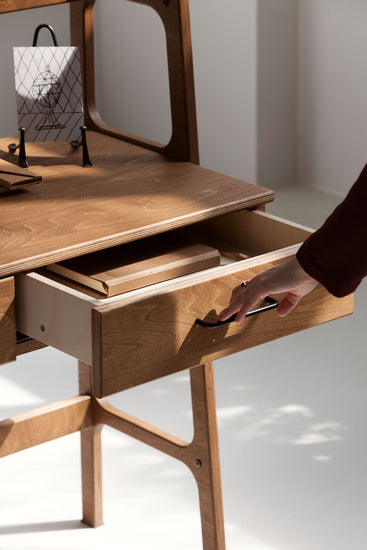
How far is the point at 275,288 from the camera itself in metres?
1.44

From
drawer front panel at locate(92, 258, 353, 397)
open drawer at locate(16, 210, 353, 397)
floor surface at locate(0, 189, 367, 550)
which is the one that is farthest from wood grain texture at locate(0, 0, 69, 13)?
floor surface at locate(0, 189, 367, 550)

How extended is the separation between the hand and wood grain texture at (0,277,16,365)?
0.32 meters

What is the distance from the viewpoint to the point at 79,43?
214 cm

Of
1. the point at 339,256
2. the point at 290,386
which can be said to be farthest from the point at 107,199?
the point at 290,386

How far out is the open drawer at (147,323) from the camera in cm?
140

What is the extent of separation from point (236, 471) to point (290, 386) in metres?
0.51

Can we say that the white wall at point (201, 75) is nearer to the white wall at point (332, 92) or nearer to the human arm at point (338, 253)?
the white wall at point (332, 92)

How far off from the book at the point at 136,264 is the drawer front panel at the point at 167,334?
0.20 metres

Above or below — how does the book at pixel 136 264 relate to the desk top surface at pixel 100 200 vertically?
below

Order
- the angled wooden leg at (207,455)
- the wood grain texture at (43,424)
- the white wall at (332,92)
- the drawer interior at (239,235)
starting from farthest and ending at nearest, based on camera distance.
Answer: the white wall at (332,92) < the wood grain texture at (43,424) < the angled wooden leg at (207,455) < the drawer interior at (239,235)

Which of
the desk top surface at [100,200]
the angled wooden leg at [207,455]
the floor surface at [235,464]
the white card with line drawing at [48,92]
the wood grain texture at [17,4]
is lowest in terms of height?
the floor surface at [235,464]

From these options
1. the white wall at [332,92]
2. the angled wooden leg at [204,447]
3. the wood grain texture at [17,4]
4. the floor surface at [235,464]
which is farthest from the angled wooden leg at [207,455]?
the white wall at [332,92]

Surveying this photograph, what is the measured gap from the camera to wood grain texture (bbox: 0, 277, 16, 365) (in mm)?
1476

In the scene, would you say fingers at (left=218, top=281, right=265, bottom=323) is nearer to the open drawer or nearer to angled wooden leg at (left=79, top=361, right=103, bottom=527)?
the open drawer
